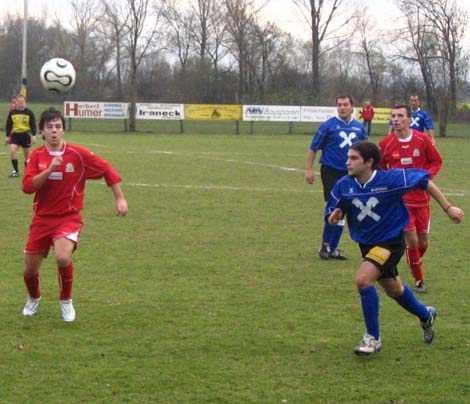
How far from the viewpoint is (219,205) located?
523 inches

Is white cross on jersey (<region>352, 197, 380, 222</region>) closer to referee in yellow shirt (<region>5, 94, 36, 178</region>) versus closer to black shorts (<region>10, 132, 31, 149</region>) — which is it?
referee in yellow shirt (<region>5, 94, 36, 178</region>)

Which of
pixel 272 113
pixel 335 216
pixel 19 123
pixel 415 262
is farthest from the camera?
pixel 272 113

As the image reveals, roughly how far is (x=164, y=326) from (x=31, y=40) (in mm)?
67185

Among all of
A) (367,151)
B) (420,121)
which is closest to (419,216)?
(367,151)

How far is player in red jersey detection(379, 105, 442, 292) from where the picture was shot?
7605 millimetres

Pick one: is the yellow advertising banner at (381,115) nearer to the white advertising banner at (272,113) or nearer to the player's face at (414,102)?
the white advertising banner at (272,113)

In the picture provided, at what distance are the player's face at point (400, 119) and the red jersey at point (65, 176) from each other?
3.07 m

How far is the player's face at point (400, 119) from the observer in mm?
7836

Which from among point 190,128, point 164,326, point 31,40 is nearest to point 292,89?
point 190,128

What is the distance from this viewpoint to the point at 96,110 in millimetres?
38188

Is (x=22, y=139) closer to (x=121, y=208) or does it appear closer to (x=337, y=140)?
(x=337, y=140)

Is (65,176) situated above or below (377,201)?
above

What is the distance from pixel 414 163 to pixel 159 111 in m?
31.4

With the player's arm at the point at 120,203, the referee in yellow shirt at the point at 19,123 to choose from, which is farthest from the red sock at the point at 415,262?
the referee in yellow shirt at the point at 19,123
